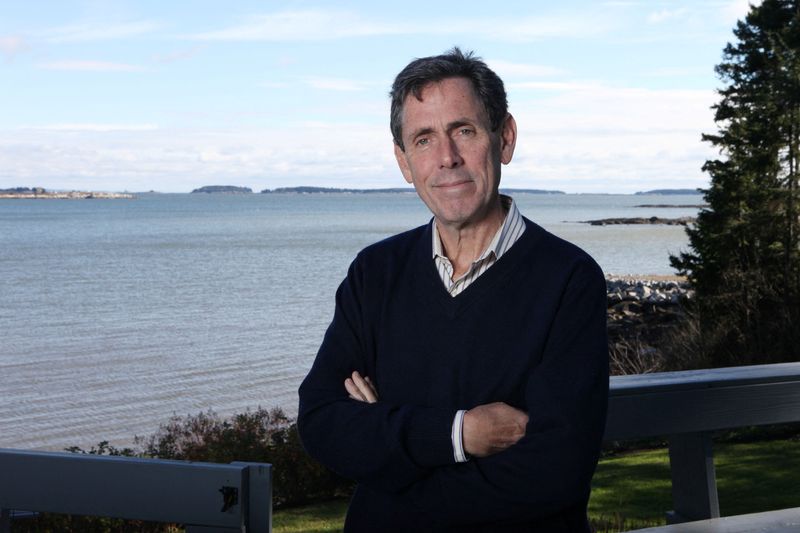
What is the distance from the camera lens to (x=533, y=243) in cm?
213

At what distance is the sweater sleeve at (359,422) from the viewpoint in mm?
1943

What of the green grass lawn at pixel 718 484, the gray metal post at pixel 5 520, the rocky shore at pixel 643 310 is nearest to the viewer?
the gray metal post at pixel 5 520

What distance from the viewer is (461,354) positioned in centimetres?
205

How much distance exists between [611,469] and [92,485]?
4.37 meters

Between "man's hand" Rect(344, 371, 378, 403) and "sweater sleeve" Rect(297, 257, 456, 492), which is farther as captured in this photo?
"man's hand" Rect(344, 371, 378, 403)

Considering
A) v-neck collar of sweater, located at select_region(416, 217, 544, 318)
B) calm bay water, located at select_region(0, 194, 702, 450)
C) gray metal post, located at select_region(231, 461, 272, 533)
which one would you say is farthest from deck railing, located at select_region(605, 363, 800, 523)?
calm bay water, located at select_region(0, 194, 702, 450)

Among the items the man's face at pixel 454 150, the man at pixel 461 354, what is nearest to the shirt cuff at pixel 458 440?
the man at pixel 461 354

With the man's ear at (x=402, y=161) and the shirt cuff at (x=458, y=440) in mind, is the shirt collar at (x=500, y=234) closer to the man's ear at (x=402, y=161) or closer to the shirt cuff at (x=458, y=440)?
the man's ear at (x=402, y=161)

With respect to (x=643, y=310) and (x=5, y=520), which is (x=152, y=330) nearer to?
(x=643, y=310)

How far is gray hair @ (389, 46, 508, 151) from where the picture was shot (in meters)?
2.10

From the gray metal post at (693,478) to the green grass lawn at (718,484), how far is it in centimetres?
191

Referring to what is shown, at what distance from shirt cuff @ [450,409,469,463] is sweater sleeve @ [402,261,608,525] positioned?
1.0 inches

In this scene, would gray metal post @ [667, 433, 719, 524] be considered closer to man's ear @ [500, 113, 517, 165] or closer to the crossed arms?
the crossed arms

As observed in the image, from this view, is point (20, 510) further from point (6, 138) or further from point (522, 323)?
point (6, 138)
